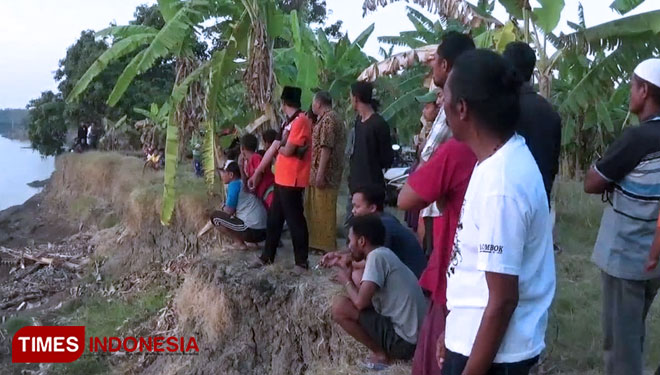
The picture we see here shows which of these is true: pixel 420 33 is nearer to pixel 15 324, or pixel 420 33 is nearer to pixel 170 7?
pixel 170 7

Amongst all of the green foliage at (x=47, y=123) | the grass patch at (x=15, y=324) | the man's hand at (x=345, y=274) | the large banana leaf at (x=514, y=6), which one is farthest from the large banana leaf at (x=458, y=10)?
the green foliage at (x=47, y=123)

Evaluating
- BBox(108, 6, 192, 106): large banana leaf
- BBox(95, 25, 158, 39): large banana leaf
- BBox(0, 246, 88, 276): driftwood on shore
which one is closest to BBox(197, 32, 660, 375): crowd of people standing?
BBox(108, 6, 192, 106): large banana leaf

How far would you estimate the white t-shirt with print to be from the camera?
1.69m

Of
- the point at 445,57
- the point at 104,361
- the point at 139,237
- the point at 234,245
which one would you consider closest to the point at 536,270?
the point at 445,57

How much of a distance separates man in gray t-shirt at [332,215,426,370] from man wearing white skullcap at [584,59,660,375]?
129 cm

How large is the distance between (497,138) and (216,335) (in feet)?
18.1

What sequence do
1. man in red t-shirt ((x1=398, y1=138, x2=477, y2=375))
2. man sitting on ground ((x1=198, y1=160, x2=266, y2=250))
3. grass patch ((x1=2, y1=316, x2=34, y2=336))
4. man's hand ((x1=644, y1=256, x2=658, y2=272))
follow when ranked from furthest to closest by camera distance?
1. grass patch ((x1=2, y1=316, x2=34, y2=336))
2. man sitting on ground ((x1=198, y1=160, x2=266, y2=250))
3. man's hand ((x1=644, y1=256, x2=658, y2=272))
4. man in red t-shirt ((x1=398, y1=138, x2=477, y2=375))

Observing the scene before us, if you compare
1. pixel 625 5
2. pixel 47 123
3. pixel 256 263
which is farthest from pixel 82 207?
pixel 625 5

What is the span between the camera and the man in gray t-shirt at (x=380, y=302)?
14.0 ft

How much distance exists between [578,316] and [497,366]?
4.08 metres

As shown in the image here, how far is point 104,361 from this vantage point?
827 cm

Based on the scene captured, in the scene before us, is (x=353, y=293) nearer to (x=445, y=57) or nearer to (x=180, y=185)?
(x=445, y=57)

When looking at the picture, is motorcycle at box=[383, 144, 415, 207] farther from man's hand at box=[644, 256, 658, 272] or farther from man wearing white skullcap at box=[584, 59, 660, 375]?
man's hand at box=[644, 256, 658, 272]

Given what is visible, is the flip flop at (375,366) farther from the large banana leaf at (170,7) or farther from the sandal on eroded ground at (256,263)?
the large banana leaf at (170,7)
